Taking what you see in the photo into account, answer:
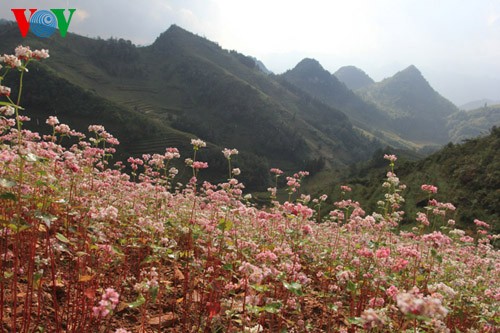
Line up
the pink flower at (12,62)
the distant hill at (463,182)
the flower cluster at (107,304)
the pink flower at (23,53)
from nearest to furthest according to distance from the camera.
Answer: the flower cluster at (107,304) < the pink flower at (12,62) < the pink flower at (23,53) < the distant hill at (463,182)

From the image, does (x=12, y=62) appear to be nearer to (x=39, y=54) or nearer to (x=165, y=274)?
(x=39, y=54)

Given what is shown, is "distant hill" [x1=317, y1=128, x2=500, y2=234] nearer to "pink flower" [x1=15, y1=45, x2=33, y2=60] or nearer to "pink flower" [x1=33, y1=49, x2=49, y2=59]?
"pink flower" [x1=33, y1=49, x2=49, y2=59]

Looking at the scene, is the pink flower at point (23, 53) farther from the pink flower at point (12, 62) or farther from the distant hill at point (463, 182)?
the distant hill at point (463, 182)

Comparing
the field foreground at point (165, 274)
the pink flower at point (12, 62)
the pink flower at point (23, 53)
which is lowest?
the field foreground at point (165, 274)

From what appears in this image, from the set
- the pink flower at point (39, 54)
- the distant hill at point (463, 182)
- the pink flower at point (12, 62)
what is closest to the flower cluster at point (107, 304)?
the pink flower at point (12, 62)

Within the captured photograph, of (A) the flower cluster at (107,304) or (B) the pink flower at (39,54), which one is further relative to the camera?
(B) the pink flower at (39,54)

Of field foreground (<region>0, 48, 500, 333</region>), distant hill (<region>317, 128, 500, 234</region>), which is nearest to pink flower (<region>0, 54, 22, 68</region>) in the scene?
field foreground (<region>0, 48, 500, 333</region>)

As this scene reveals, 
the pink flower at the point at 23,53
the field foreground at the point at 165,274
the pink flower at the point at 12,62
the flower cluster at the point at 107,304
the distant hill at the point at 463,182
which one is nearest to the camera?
the flower cluster at the point at 107,304

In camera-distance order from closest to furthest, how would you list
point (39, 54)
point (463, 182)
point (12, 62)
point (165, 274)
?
point (12, 62) < point (39, 54) < point (165, 274) < point (463, 182)

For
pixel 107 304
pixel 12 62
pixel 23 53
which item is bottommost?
pixel 107 304

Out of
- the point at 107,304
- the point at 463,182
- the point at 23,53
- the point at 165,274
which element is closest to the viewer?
the point at 107,304

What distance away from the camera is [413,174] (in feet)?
132

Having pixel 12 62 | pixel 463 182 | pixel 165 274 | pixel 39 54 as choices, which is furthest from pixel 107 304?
pixel 463 182

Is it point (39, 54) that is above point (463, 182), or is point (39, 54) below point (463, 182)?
above
